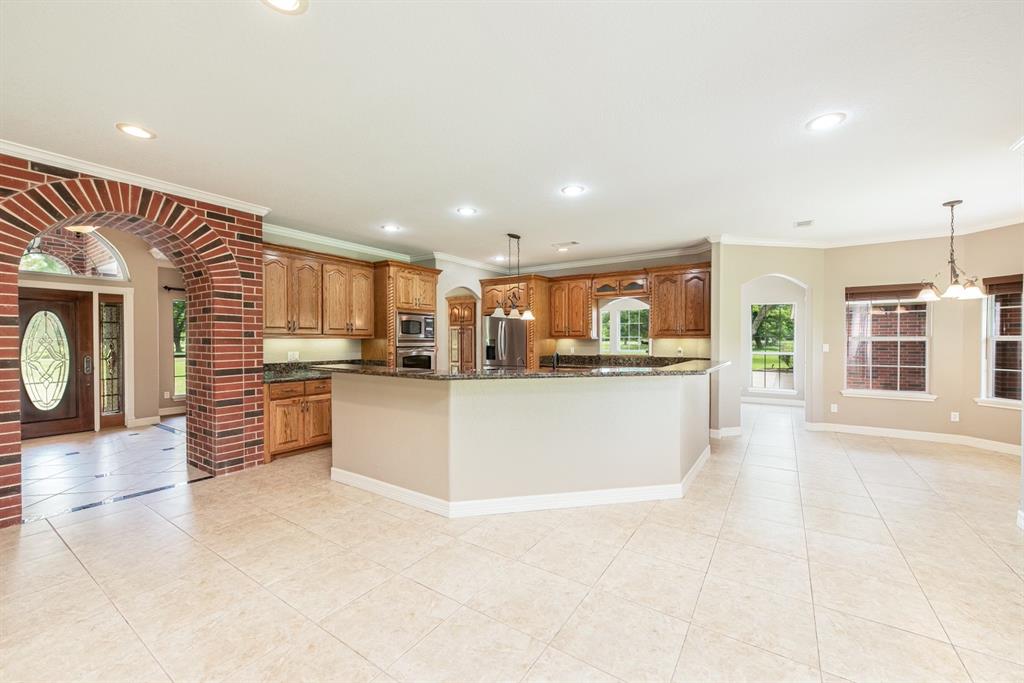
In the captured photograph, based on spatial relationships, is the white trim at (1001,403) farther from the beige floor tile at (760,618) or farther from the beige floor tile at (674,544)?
the beige floor tile at (760,618)

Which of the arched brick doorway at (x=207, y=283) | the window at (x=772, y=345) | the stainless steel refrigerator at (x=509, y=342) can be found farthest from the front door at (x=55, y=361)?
the window at (x=772, y=345)

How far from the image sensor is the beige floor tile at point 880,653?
1.67 metres

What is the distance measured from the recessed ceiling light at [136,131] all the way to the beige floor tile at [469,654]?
10.8 ft

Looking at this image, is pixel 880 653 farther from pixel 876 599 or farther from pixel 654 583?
pixel 654 583

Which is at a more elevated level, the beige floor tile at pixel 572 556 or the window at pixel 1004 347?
the window at pixel 1004 347

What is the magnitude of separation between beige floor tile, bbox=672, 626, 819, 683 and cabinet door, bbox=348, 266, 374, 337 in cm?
496

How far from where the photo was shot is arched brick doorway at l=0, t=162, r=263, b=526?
10.3ft

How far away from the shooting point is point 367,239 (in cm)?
560

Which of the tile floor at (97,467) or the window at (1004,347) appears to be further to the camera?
the window at (1004,347)

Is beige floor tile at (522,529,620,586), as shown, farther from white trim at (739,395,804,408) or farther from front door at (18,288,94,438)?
white trim at (739,395,804,408)

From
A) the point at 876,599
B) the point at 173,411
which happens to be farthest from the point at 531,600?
the point at 173,411

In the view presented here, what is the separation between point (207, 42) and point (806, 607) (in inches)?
149

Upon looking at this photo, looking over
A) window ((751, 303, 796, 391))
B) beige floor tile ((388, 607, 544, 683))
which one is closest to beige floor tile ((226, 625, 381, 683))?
beige floor tile ((388, 607, 544, 683))

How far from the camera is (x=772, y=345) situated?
8641mm
